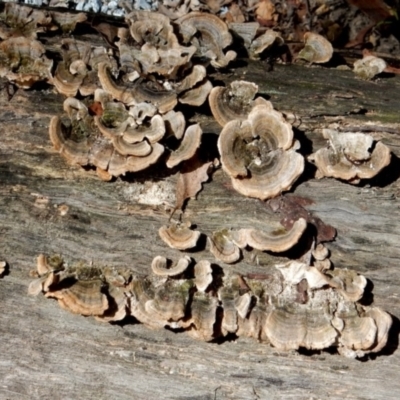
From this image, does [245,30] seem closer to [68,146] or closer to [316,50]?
[316,50]

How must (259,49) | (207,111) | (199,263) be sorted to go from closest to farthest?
(199,263)
(207,111)
(259,49)

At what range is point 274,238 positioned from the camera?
3383mm

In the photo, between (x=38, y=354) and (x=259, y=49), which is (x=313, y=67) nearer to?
(x=259, y=49)

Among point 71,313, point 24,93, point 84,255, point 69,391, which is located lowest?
point 69,391

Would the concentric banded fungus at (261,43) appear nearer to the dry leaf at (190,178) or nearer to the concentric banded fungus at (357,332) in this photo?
the dry leaf at (190,178)

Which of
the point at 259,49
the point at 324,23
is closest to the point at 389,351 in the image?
the point at 259,49

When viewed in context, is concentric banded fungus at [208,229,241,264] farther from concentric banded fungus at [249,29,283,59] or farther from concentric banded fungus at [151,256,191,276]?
concentric banded fungus at [249,29,283,59]

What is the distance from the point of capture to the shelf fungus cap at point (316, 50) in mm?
4547

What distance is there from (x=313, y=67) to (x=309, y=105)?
0.59 meters

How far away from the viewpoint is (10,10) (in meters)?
4.17

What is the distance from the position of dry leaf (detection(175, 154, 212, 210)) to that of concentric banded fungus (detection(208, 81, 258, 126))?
308mm

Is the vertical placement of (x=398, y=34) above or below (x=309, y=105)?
below

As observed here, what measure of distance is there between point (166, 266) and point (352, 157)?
51.7 inches

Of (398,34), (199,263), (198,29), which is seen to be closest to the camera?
(199,263)
